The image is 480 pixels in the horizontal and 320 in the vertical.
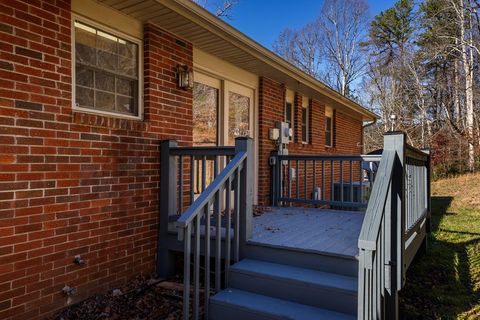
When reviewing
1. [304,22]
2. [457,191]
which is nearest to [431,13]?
[304,22]

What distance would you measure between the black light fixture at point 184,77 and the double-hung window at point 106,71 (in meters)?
0.57

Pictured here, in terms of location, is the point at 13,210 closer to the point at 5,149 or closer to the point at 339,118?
the point at 5,149

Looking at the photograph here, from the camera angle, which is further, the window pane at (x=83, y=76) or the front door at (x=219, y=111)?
the front door at (x=219, y=111)

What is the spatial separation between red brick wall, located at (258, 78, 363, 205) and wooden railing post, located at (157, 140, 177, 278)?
2.52 meters

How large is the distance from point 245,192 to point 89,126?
161 centimetres

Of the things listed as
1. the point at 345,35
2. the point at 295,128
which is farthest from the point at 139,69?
the point at 345,35

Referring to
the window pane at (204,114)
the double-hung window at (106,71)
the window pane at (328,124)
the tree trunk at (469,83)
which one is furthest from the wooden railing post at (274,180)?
the tree trunk at (469,83)

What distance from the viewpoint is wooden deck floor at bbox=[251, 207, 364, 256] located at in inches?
128

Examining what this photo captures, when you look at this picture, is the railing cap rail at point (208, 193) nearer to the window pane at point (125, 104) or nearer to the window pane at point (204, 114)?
the window pane at point (125, 104)

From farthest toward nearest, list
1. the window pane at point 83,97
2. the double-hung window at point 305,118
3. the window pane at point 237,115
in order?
1. the double-hung window at point 305,118
2. the window pane at point 237,115
3. the window pane at point 83,97

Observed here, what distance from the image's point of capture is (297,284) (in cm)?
284

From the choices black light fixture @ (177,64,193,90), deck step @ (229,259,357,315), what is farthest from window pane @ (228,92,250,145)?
deck step @ (229,259,357,315)

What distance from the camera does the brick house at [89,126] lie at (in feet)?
9.16

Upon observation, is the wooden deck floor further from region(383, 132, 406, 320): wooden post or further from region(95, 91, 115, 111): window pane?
region(95, 91, 115, 111): window pane
